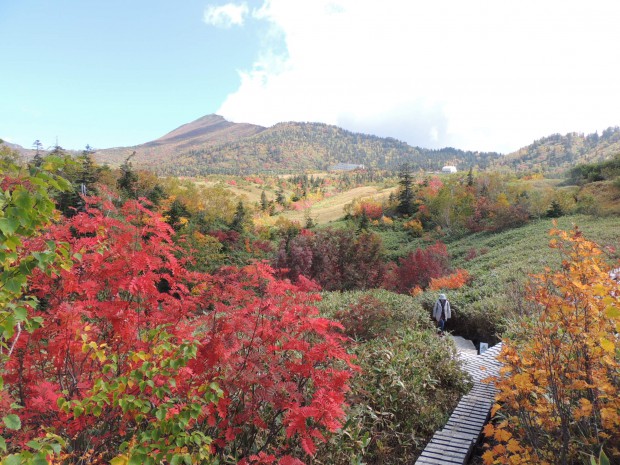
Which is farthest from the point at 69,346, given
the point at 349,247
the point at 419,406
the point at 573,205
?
the point at 573,205

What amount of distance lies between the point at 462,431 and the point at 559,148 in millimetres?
141823

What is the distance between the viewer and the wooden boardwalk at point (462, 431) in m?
4.28

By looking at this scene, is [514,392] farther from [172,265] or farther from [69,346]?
[69,346]

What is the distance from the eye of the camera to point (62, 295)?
3338 mm

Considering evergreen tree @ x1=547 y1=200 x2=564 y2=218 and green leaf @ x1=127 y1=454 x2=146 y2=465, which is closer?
green leaf @ x1=127 y1=454 x2=146 y2=465

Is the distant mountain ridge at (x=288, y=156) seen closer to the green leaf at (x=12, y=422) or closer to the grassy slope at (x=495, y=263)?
the grassy slope at (x=495, y=263)

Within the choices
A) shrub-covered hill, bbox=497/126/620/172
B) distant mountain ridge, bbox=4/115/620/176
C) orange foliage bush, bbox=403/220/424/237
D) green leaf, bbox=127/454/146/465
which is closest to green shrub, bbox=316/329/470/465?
green leaf, bbox=127/454/146/465

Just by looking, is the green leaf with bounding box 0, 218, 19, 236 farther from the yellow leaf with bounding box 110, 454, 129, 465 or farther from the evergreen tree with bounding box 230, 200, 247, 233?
the evergreen tree with bounding box 230, 200, 247, 233

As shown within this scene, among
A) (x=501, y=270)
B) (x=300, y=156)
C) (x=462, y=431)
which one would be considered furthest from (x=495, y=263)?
(x=300, y=156)

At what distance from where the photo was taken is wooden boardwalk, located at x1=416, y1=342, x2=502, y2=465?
4281 mm

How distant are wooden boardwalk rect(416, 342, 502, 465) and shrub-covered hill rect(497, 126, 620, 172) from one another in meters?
113

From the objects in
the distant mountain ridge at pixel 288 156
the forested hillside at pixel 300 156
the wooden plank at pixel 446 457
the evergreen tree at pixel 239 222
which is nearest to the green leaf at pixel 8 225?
the wooden plank at pixel 446 457

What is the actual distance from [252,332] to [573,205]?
3529cm

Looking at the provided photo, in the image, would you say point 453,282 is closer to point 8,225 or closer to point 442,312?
point 442,312
